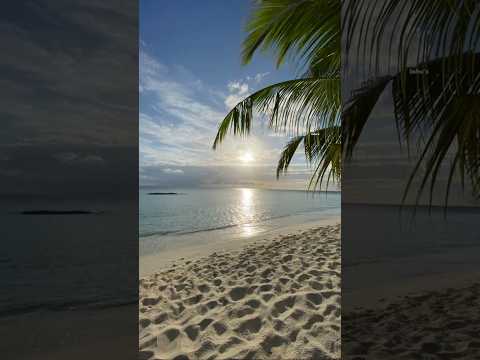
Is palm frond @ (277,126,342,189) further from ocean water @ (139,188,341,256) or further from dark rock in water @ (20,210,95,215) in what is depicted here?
ocean water @ (139,188,341,256)

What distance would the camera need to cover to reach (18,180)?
0.69 m

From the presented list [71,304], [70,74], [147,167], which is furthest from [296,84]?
[147,167]

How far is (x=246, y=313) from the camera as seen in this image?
1.85 meters

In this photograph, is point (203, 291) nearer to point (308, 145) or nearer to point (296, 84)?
point (308, 145)

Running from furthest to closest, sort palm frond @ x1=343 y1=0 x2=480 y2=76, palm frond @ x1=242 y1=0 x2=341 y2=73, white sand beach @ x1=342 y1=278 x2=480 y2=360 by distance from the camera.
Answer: palm frond @ x1=242 y1=0 x2=341 y2=73 < white sand beach @ x1=342 y1=278 x2=480 y2=360 < palm frond @ x1=343 y1=0 x2=480 y2=76

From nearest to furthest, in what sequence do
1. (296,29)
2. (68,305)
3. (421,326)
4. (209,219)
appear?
(68,305), (421,326), (296,29), (209,219)

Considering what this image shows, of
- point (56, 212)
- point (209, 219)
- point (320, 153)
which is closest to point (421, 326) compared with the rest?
point (320, 153)

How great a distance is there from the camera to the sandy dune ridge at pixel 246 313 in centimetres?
147

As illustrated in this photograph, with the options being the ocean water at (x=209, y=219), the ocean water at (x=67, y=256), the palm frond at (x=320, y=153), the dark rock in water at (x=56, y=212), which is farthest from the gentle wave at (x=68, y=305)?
the ocean water at (x=209, y=219)

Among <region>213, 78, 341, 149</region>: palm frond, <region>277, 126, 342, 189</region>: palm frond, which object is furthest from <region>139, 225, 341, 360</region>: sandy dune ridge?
<region>213, 78, 341, 149</region>: palm frond

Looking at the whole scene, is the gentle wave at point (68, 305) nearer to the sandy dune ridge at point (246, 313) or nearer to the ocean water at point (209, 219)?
the sandy dune ridge at point (246, 313)

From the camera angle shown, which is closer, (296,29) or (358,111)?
(358,111)

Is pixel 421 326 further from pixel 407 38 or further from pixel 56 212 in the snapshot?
pixel 56 212

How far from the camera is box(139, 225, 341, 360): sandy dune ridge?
147 cm
